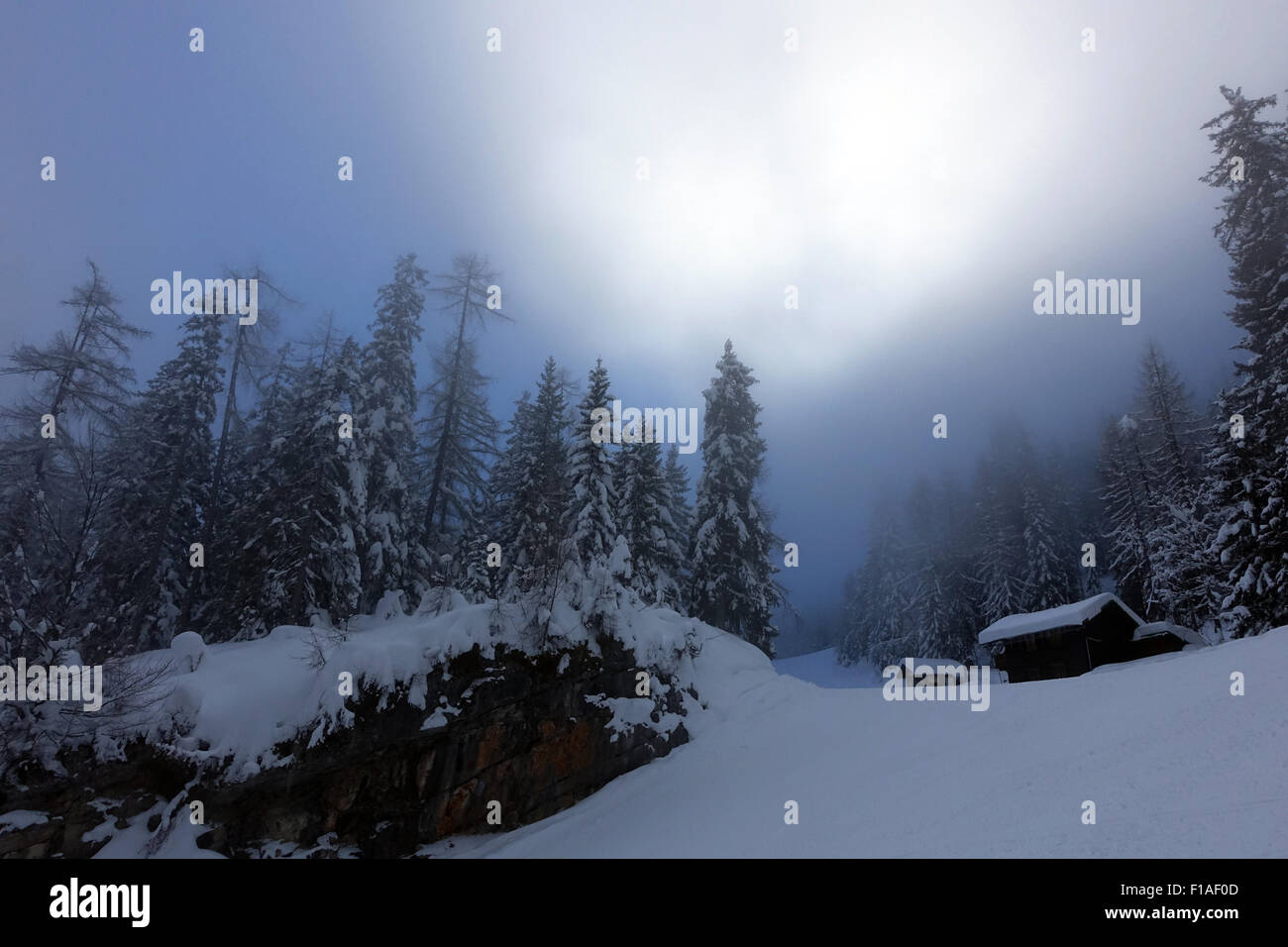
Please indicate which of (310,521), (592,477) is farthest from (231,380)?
(592,477)

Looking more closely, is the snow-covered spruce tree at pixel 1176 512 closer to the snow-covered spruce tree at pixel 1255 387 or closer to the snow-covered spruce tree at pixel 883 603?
the snow-covered spruce tree at pixel 1255 387

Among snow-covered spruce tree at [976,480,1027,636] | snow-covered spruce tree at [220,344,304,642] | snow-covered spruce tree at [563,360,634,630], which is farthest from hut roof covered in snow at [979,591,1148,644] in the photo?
snow-covered spruce tree at [220,344,304,642]

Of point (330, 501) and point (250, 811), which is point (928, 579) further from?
point (250, 811)

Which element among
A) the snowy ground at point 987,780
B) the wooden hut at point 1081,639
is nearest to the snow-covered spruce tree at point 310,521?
the snowy ground at point 987,780

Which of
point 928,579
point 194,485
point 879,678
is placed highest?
point 194,485

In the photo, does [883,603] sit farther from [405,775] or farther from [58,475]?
[58,475]

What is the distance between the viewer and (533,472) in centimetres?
2673

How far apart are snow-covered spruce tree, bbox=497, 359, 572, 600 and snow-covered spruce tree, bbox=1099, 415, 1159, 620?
3359 centimetres

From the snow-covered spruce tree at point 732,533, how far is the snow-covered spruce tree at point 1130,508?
2333 centimetres

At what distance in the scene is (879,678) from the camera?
149 ft

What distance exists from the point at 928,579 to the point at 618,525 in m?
30.1

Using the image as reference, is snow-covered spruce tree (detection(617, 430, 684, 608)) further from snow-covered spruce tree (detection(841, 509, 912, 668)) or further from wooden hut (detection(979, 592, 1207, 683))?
snow-covered spruce tree (detection(841, 509, 912, 668))

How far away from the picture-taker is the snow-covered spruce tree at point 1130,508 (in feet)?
115

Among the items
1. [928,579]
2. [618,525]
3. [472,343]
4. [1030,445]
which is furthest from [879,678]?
[472,343]
